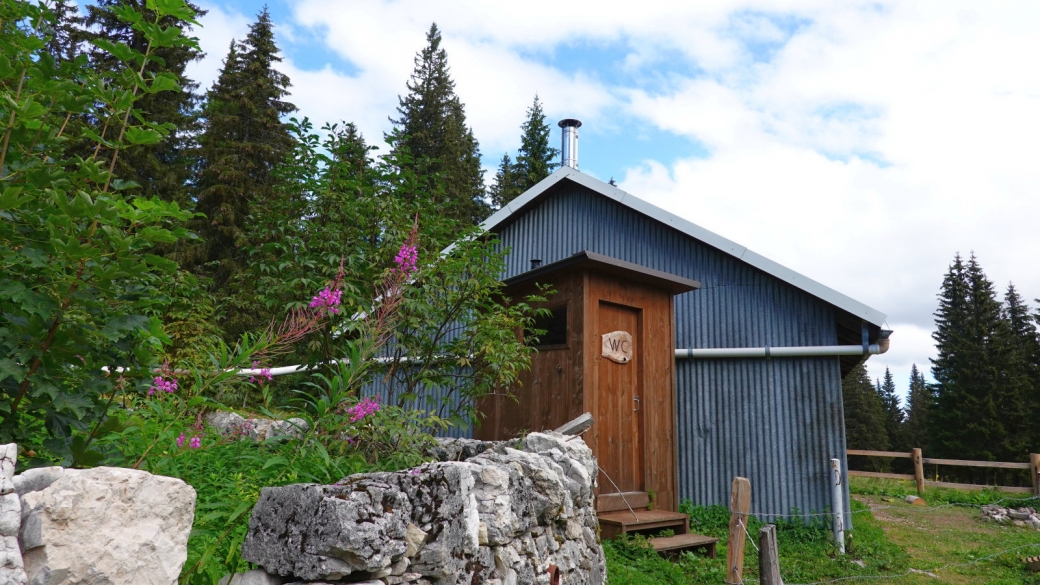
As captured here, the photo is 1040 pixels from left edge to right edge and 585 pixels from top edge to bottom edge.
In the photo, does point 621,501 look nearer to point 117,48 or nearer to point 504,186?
point 117,48

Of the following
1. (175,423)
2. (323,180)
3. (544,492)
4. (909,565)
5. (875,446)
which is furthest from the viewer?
(875,446)

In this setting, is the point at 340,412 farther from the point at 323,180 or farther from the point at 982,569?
the point at 982,569

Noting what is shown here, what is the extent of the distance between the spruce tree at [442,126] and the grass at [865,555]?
20477mm

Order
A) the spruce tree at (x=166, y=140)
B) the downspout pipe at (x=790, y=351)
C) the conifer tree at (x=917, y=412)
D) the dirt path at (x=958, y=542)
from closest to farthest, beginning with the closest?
the dirt path at (x=958, y=542)
the downspout pipe at (x=790, y=351)
the spruce tree at (x=166, y=140)
the conifer tree at (x=917, y=412)

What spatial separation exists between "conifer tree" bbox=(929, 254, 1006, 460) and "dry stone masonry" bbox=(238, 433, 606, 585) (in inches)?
1095

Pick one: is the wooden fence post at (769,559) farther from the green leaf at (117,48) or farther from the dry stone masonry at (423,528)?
the green leaf at (117,48)

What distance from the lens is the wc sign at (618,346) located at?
287 inches

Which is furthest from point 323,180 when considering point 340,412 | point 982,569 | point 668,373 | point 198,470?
point 982,569

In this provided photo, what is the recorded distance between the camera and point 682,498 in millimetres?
9164

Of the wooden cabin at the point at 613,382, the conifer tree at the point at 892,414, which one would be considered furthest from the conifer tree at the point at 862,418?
the wooden cabin at the point at 613,382

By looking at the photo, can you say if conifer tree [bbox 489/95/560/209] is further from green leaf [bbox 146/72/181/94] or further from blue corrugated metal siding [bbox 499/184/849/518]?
green leaf [bbox 146/72/181/94]

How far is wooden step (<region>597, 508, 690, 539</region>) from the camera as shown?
260 inches

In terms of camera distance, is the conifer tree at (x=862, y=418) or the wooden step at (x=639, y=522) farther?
the conifer tree at (x=862, y=418)

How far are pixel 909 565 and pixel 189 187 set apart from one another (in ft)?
69.2
